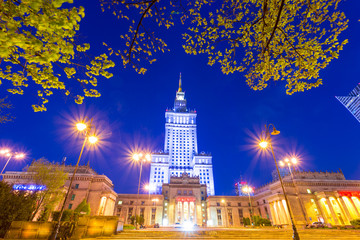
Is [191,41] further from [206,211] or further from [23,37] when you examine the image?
[206,211]

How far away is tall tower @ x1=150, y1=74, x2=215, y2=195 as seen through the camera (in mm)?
94000

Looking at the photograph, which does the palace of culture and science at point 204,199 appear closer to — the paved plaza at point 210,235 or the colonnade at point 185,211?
the colonnade at point 185,211

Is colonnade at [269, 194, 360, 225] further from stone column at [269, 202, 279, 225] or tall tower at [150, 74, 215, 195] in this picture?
tall tower at [150, 74, 215, 195]

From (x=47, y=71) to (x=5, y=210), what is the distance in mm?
13180

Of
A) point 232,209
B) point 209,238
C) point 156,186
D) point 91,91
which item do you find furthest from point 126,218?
point 91,91

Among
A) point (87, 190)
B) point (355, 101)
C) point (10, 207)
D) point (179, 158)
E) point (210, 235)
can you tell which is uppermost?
point (355, 101)

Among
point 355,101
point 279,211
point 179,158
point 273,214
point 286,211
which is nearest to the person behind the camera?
point 286,211

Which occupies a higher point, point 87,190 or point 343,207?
point 87,190

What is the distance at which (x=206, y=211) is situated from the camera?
6831 centimetres

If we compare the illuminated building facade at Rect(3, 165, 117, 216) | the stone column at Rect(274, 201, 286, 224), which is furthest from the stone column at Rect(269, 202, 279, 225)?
the illuminated building facade at Rect(3, 165, 117, 216)

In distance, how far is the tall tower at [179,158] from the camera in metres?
94.0

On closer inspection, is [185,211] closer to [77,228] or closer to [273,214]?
[273,214]

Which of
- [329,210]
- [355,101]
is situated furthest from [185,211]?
[355,101]

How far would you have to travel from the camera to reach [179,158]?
104000 mm
